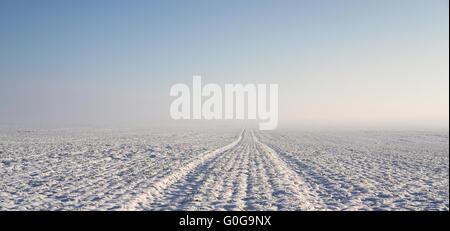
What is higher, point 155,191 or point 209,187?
point 155,191

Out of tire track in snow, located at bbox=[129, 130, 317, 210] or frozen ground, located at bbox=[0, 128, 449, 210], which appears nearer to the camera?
tire track in snow, located at bbox=[129, 130, 317, 210]

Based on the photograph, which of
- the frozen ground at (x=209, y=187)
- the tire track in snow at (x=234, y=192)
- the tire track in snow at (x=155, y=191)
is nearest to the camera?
the tire track in snow at (x=155, y=191)

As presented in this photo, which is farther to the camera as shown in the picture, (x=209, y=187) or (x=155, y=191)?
(x=209, y=187)

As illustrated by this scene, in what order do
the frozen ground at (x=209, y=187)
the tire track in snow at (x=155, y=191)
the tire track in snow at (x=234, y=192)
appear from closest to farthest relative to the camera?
the tire track in snow at (x=155, y=191)
the tire track in snow at (x=234, y=192)
the frozen ground at (x=209, y=187)

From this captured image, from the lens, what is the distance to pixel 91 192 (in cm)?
924

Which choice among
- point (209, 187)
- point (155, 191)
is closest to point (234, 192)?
point (209, 187)

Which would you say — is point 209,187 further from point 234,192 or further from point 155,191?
point 155,191

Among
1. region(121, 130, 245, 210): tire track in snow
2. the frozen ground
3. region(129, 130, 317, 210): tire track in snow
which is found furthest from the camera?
the frozen ground

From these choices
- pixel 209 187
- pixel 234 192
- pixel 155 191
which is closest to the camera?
pixel 155 191

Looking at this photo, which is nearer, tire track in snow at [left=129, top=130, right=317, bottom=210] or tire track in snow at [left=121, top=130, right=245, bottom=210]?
tire track in snow at [left=121, top=130, right=245, bottom=210]

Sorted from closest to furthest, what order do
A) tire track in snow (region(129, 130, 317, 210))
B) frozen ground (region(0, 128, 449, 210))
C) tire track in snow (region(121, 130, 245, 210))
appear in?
tire track in snow (region(121, 130, 245, 210)) < tire track in snow (region(129, 130, 317, 210)) < frozen ground (region(0, 128, 449, 210))

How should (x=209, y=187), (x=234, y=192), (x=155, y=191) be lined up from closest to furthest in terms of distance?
(x=155, y=191) → (x=234, y=192) → (x=209, y=187)

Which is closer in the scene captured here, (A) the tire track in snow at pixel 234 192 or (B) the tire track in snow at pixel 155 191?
(B) the tire track in snow at pixel 155 191
